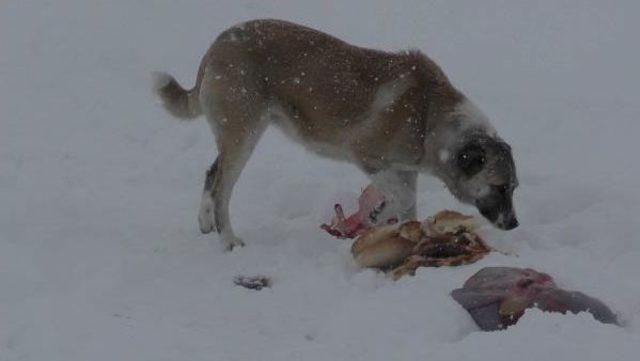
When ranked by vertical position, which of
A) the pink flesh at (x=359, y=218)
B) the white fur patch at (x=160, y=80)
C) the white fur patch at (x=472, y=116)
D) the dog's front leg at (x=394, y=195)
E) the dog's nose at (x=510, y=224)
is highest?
the white fur patch at (x=472, y=116)

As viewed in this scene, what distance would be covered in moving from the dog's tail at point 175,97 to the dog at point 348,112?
0.20 metres

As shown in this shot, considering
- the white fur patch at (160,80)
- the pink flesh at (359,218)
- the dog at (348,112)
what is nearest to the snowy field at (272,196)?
the pink flesh at (359,218)

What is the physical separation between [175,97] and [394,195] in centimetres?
192

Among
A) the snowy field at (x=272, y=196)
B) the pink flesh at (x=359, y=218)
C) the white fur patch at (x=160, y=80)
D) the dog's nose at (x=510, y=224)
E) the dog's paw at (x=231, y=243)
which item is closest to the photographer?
the snowy field at (x=272, y=196)

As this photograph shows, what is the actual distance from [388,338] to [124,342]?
Result: 1.38 meters

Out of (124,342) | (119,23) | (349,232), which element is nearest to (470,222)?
(349,232)

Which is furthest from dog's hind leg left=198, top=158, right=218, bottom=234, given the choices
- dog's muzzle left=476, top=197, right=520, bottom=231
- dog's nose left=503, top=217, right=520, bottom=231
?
dog's nose left=503, top=217, right=520, bottom=231

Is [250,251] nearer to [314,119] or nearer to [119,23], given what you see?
[314,119]

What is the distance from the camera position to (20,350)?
4.60 m

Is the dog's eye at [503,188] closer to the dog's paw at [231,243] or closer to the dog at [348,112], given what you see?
the dog at [348,112]

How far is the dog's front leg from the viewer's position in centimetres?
690

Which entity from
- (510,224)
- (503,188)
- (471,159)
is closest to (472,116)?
(471,159)

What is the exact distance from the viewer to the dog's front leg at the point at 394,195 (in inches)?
272

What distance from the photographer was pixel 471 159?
21.7ft
